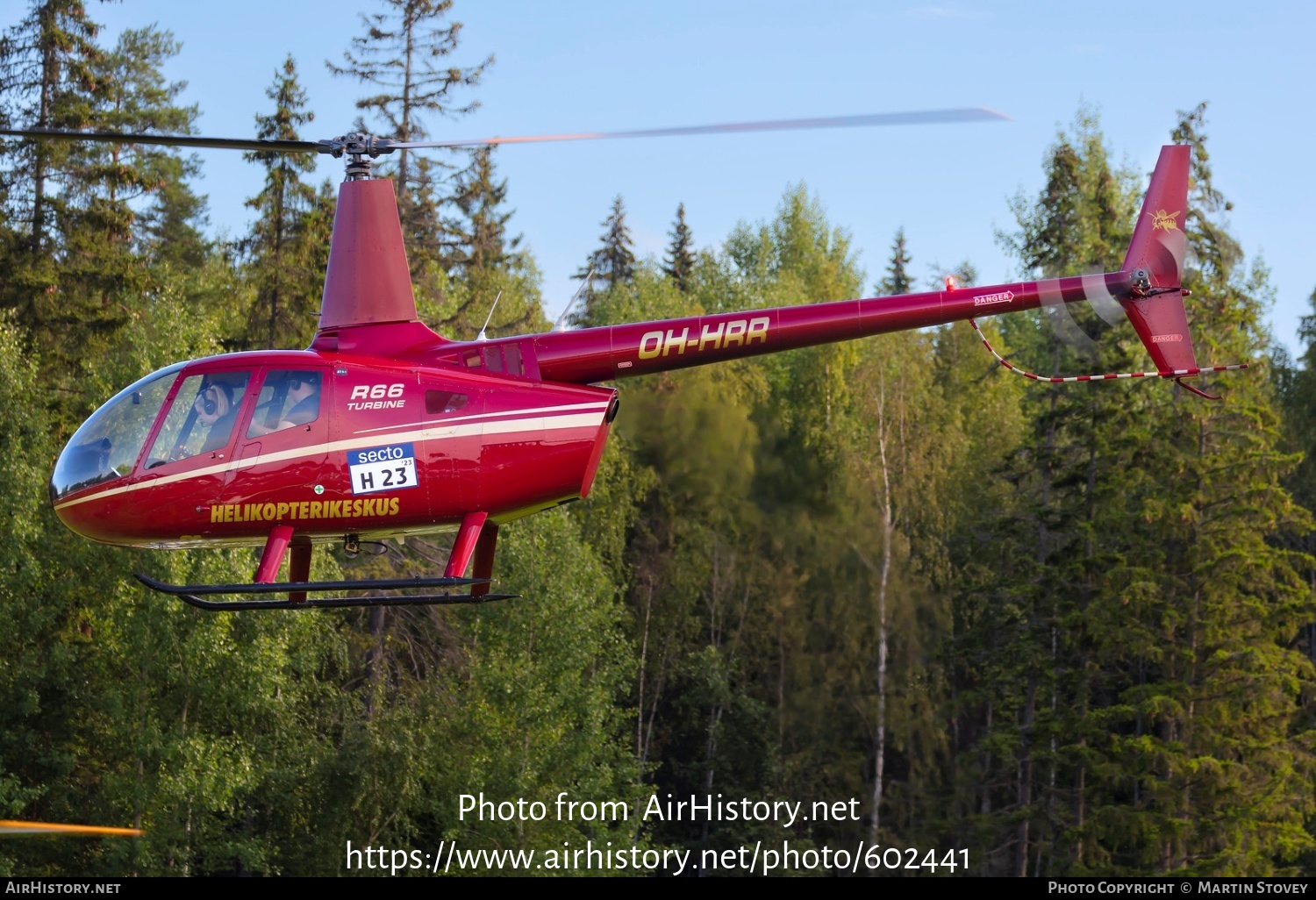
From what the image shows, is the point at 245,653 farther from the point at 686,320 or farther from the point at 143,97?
the point at 143,97

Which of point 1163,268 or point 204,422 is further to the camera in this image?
point 1163,268

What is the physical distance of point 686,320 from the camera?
12.3 metres

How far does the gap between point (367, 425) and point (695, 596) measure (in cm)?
2786

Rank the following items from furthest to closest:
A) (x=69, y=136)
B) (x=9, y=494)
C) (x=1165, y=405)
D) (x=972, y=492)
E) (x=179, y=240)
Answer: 1. (x=179, y=240)
2. (x=972, y=492)
3. (x=1165, y=405)
4. (x=9, y=494)
5. (x=69, y=136)

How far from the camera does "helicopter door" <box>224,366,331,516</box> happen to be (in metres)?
→ 11.4

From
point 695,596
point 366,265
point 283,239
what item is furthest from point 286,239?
point 366,265

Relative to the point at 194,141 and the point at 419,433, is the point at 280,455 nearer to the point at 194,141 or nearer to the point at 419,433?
the point at 419,433

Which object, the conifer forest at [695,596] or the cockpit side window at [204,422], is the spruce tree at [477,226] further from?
the cockpit side window at [204,422]

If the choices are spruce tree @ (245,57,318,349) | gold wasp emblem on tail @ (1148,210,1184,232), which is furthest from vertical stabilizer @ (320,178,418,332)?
spruce tree @ (245,57,318,349)

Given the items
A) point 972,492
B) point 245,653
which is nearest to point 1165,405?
point 972,492

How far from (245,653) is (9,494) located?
441cm

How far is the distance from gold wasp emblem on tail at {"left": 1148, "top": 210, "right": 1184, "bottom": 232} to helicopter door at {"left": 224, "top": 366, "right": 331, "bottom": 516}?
683cm

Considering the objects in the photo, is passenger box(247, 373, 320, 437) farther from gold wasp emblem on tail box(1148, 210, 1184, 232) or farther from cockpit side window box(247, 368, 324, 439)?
gold wasp emblem on tail box(1148, 210, 1184, 232)

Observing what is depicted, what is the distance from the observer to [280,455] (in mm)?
11367
